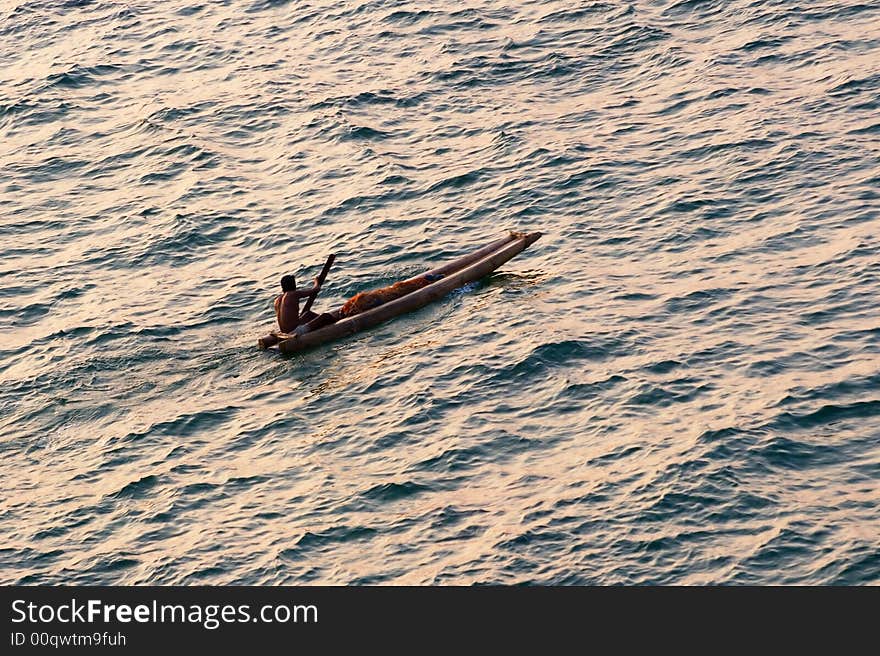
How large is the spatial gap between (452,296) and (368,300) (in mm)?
1528

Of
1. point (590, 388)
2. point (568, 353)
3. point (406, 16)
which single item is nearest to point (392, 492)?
point (590, 388)

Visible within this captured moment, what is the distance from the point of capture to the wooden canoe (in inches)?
967

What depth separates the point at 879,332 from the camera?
22594 mm

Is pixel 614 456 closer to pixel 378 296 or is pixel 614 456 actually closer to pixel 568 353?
pixel 568 353

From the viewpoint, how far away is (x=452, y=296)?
83.7ft

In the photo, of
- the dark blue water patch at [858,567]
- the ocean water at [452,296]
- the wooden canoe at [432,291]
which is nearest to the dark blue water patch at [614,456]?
the ocean water at [452,296]

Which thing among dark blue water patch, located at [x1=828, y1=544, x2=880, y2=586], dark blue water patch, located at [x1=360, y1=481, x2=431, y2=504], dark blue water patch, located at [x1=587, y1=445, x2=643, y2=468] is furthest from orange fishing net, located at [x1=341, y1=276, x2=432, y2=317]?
dark blue water patch, located at [x1=828, y1=544, x2=880, y2=586]

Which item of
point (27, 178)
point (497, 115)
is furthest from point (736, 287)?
point (27, 178)

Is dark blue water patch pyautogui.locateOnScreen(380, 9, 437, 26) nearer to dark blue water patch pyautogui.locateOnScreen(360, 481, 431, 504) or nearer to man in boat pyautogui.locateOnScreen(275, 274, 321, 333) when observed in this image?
man in boat pyautogui.locateOnScreen(275, 274, 321, 333)

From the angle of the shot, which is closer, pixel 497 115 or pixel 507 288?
pixel 507 288

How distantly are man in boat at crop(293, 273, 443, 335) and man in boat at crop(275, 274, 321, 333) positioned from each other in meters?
0.18

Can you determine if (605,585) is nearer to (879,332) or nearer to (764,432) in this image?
(764,432)

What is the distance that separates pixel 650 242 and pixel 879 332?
526 centimetres

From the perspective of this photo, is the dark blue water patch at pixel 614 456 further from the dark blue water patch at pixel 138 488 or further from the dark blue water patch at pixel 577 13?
the dark blue water patch at pixel 577 13
